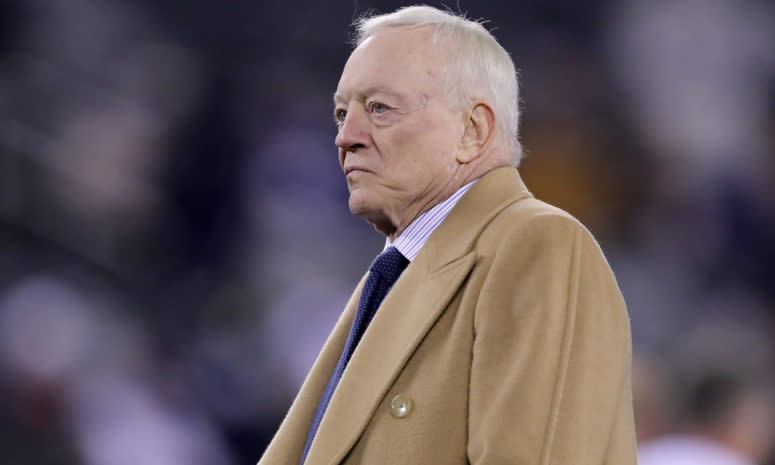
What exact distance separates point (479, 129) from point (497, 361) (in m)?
0.44

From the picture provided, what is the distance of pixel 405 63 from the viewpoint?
5.08 ft

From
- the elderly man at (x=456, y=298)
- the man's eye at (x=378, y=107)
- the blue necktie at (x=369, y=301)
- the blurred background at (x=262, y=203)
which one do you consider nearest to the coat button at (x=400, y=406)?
the elderly man at (x=456, y=298)

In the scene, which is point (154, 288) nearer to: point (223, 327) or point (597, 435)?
point (223, 327)

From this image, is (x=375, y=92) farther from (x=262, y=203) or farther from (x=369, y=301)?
(x=262, y=203)

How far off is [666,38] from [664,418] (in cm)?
121

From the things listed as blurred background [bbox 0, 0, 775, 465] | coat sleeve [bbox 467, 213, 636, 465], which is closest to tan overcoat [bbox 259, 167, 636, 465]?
coat sleeve [bbox 467, 213, 636, 465]

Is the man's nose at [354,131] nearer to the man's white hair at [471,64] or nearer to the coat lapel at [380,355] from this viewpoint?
the man's white hair at [471,64]

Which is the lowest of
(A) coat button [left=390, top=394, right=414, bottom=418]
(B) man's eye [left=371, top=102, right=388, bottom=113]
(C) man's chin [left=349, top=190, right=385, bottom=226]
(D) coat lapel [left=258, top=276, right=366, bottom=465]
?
(D) coat lapel [left=258, top=276, right=366, bottom=465]

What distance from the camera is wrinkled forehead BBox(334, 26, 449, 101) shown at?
5.07 ft

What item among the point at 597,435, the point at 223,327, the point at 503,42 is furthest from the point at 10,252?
the point at 597,435

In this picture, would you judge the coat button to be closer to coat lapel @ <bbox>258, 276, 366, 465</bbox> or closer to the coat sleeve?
the coat sleeve

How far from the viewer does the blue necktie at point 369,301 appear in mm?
1539

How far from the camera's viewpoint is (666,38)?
336cm

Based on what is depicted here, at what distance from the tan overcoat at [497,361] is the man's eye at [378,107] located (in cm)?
24
